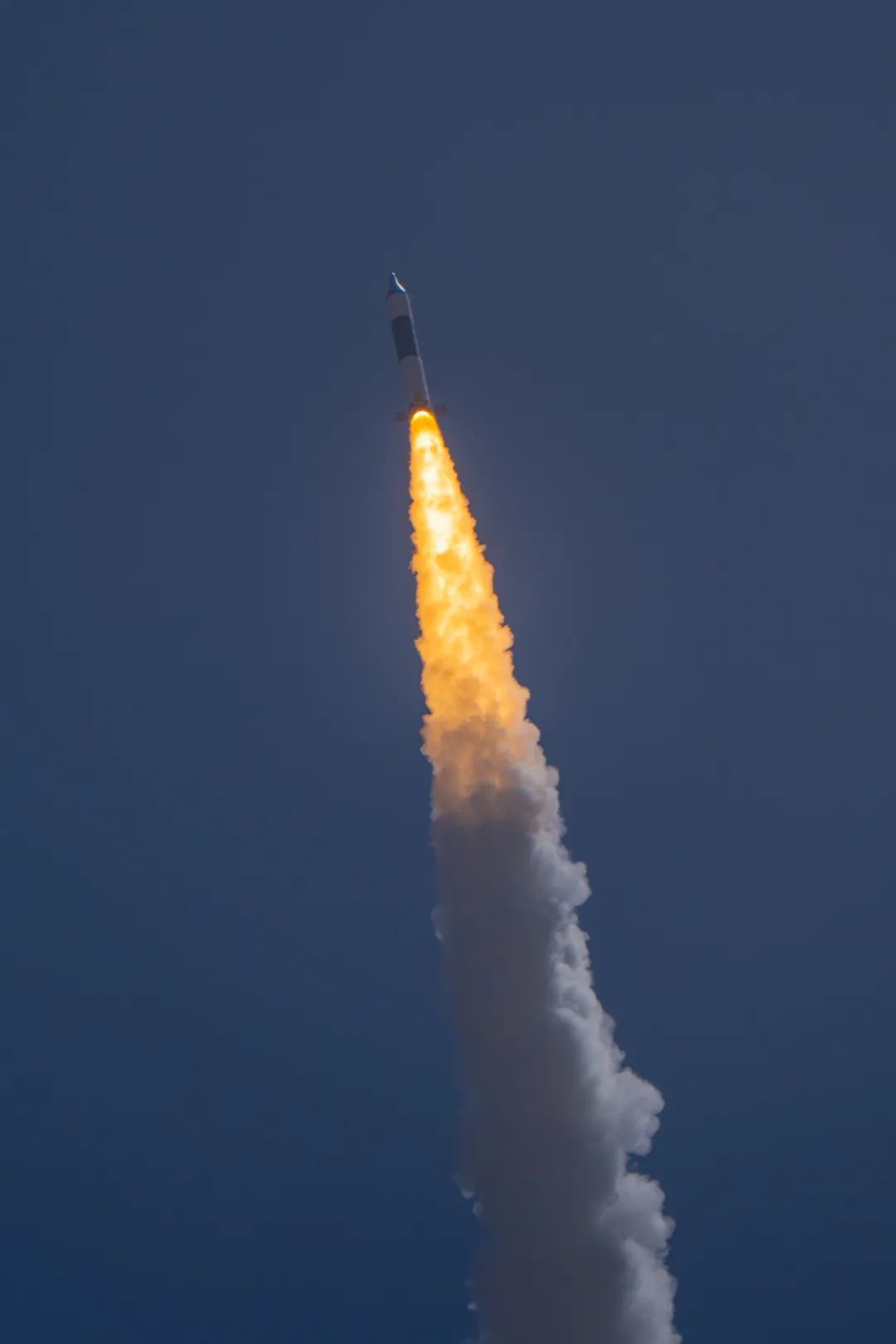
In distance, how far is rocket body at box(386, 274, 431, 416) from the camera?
77.5 metres

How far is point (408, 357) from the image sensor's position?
77.6 meters

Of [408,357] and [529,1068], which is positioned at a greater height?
[408,357]

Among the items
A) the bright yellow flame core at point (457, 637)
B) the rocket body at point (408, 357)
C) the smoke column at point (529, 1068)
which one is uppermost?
the rocket body at point (408, 357)

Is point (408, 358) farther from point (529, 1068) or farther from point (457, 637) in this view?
point (529, 1068)

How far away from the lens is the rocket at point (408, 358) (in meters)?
77.5

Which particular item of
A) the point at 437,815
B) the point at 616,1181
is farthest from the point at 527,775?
the point at 616,1181

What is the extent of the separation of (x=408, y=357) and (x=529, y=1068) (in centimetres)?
2540

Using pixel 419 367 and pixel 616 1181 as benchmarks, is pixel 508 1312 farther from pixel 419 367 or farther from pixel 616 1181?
pixel 419 367

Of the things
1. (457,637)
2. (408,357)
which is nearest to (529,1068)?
(457,637)

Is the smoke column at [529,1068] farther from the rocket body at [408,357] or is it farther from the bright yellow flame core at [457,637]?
the rocket body at [408,357]

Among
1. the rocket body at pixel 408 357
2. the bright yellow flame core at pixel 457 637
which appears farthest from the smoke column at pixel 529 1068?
the rocket body at pixel 408 357

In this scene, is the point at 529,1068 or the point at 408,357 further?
the point at 408,357

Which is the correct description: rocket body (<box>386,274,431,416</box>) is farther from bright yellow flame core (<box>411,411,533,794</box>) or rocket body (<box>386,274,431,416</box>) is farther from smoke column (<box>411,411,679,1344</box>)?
smoke column (<box>411,411,679,1344</box>)

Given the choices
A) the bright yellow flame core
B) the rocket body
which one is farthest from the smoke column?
the rocket body
